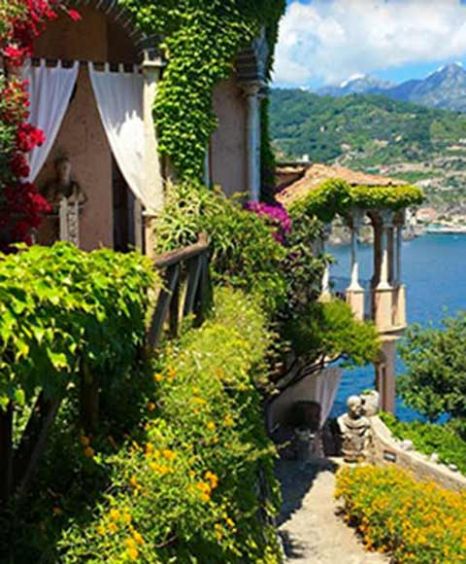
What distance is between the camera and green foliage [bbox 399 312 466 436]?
21359mm

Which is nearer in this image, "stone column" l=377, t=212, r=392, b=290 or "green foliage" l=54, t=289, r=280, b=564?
"green foliage" l=54, t=289, r=280, b=564

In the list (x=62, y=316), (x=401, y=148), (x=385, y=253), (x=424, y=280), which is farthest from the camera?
(x=401, y=148)

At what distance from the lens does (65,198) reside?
11.8 metres

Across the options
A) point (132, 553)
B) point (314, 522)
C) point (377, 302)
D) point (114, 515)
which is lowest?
point (314, 522)

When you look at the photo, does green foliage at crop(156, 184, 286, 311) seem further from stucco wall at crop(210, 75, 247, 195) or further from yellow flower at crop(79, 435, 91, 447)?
yellow flower at crop(79, 435, 91, 447)

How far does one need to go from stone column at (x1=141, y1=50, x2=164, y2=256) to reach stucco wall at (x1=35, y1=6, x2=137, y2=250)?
164 centimetres

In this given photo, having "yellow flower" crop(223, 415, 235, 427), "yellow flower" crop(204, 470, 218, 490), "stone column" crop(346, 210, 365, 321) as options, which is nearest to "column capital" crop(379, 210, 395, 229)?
"stone column" crop(346, 210, 365, 321)

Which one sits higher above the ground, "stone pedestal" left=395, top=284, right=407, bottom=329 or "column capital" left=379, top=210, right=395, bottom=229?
"column capital" left=379, top=210, right=395, bottom=229

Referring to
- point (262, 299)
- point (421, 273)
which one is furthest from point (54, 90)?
point (421, 273)

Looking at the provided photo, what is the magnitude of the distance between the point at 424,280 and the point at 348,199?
210ft

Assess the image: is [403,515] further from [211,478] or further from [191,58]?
[211,478]

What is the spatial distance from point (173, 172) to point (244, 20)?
2210 mm

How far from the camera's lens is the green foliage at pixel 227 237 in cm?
997

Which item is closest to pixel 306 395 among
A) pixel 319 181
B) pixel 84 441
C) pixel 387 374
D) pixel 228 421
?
pixel 387 374
